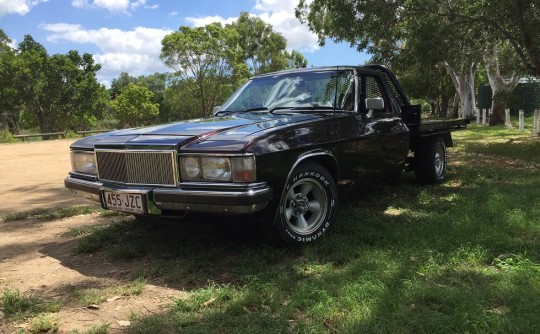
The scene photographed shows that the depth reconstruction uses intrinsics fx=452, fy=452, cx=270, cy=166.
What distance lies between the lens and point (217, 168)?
3.49 m

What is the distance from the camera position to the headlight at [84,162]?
435 centimetres

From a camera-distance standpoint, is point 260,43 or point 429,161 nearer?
point 429,161

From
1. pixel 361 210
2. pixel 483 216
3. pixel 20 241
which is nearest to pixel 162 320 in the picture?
pixel 20 241

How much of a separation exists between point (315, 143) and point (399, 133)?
6.31 ft

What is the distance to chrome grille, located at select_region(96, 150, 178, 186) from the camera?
11.9 feet

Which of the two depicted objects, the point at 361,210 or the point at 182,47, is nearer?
the point at 361,210

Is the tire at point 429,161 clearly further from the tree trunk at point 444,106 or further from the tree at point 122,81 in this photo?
the tree at point 122,81

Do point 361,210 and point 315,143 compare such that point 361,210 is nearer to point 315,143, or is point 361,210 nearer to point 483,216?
point 483,216

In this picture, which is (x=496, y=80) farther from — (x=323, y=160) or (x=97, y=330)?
(x=97, y=330)

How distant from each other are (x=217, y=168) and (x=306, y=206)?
3.33 ft

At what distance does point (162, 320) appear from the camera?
2826 millimetres

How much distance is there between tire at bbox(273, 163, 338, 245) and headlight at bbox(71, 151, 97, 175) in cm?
189

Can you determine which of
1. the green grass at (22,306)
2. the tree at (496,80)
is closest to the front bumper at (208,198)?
the green grass at (22,306)

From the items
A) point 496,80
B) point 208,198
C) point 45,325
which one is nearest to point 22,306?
point 45,325
